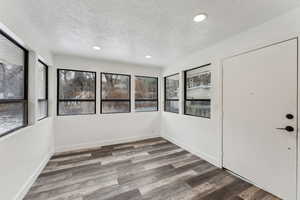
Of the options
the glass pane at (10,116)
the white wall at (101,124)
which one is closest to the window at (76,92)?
the white wall at (101,124)

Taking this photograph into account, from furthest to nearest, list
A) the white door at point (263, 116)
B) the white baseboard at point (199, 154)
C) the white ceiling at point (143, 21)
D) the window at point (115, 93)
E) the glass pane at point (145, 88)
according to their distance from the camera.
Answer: the glass pane at point (145, 88)
the window at point (115, 93)
the white baseboard at point (199, 154)
the white door at point (263, 116)
the white ceiling at point (143, 21)

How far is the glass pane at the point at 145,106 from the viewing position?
13.7 feet

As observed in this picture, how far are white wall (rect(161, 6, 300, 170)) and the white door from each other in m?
0.12

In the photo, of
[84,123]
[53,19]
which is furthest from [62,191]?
[53,19]

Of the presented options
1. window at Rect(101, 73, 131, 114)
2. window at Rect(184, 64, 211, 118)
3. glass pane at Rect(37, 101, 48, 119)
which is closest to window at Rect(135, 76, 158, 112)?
window at Rect(101, 73, 131, 114)

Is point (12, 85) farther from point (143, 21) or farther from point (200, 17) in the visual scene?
point (200, 17)

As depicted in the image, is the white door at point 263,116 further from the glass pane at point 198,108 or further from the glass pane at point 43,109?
the glass pane at point 43,109

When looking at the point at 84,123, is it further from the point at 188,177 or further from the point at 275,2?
the point at 275,2

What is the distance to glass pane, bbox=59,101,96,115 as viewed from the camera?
10.7ft

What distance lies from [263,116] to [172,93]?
2439 millimetres

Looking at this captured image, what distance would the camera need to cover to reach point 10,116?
1.58 metres

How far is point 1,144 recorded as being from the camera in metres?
1.30

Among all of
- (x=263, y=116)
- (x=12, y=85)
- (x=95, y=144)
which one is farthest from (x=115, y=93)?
(x=263, y=116)

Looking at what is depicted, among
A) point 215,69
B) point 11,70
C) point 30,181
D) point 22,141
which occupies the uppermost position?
point 215,69
